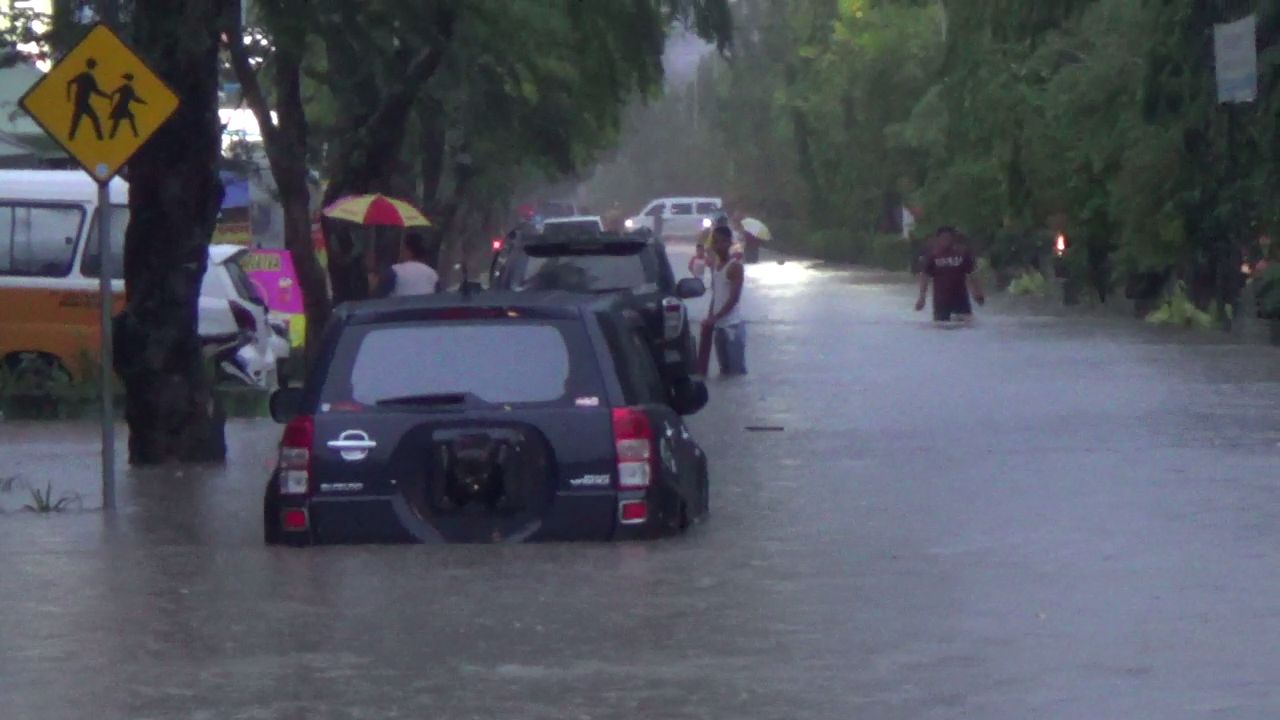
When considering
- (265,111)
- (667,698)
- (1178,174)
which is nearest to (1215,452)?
(667,698)

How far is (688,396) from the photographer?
14.8m

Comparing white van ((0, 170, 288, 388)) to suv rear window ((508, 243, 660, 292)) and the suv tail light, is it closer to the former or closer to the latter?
suv rear window ((508, 243, 660, 292))

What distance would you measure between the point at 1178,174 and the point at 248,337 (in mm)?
16211

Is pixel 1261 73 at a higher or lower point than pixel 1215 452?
higher

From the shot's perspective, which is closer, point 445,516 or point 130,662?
point 130,662

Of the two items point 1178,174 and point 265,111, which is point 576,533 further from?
point 1178,174

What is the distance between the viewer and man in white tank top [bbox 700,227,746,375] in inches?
1142

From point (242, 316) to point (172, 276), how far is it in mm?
6331

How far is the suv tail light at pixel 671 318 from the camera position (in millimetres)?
23828

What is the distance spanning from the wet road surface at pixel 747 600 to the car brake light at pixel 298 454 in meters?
0.37

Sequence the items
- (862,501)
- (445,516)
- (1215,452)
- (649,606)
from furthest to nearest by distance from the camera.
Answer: (1215,452)
(862,501)
(445,516)
(649,606)

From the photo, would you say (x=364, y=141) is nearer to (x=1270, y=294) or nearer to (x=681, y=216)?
(x=1270, y=294)

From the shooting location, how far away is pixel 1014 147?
4550 cm

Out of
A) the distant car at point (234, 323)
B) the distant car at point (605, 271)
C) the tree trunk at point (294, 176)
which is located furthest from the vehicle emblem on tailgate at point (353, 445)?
the tree trunk at point (294, 176)
